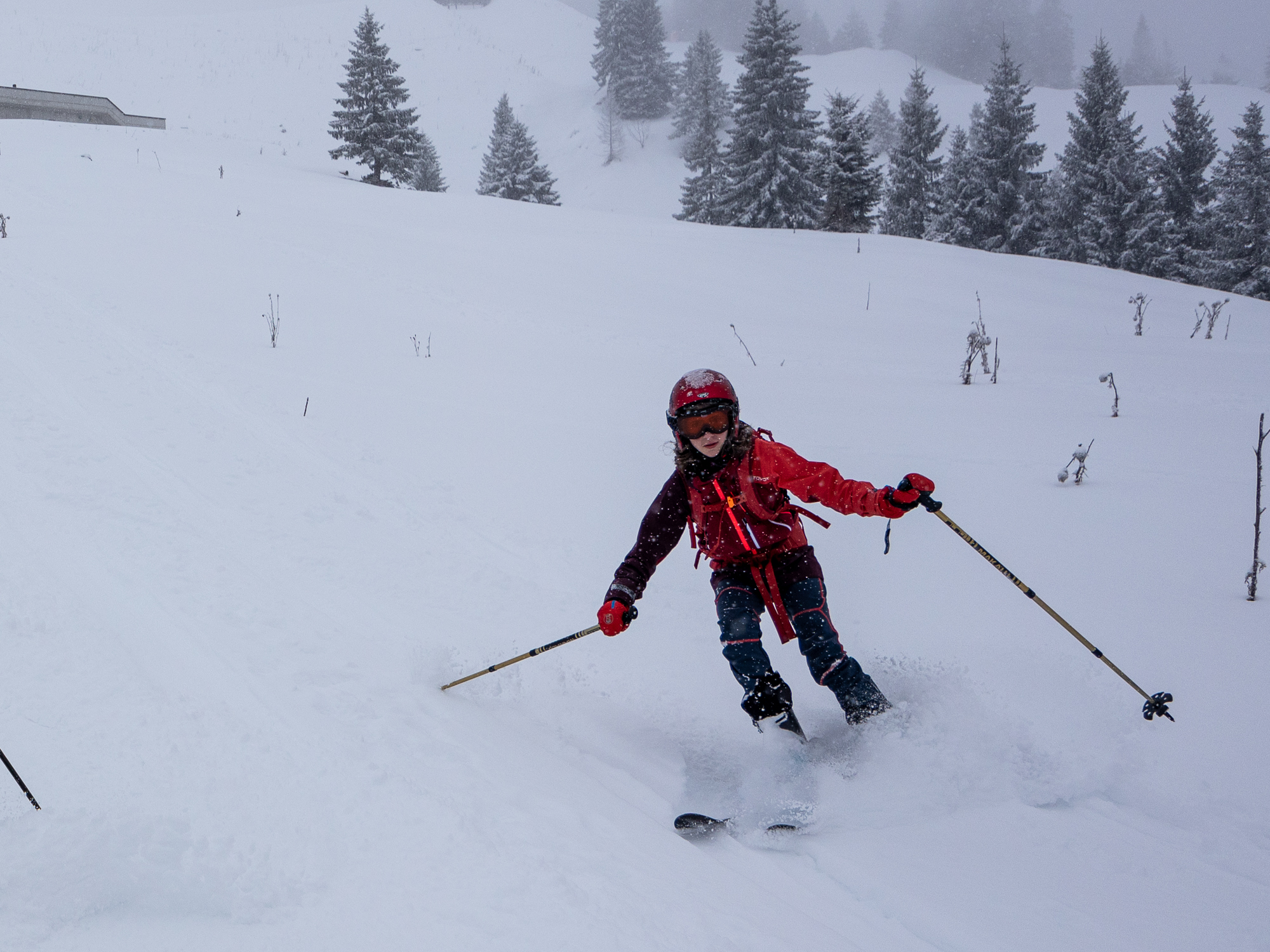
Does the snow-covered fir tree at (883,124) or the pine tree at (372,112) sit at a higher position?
the snow-covered fir tree at (883,124)

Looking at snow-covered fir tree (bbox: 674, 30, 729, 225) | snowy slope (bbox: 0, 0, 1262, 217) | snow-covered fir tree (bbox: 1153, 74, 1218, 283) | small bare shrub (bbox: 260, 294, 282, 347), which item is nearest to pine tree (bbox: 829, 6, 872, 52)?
snowy slope (bbox: 0, 0, 1262, 217)

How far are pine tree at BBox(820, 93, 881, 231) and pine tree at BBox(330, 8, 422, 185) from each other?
48.1 ft

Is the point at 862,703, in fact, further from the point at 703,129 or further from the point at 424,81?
the point at 424,81

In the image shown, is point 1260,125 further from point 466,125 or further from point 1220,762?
point 466,125

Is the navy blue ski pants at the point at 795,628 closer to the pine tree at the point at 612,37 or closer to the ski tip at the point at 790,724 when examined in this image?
the ski tip at the point at 790,724

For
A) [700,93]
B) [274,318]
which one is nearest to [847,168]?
[274,318]

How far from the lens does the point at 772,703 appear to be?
118 inches

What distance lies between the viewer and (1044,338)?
11281 mm

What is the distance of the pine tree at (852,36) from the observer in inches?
3280

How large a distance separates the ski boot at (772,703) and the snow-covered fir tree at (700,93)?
132 feet

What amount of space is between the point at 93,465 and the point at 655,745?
12.1 feet

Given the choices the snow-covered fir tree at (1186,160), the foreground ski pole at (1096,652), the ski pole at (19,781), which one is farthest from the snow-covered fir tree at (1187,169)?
the ski pole at (19,781)

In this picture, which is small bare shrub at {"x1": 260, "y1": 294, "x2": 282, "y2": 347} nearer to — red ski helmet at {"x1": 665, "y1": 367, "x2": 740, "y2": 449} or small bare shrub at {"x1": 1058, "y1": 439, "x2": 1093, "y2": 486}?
red ski helmet at {"x1": 665, "y1": 367, "x2": 740, "y2": 449}

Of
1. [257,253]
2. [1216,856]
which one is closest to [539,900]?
[1216,856]
